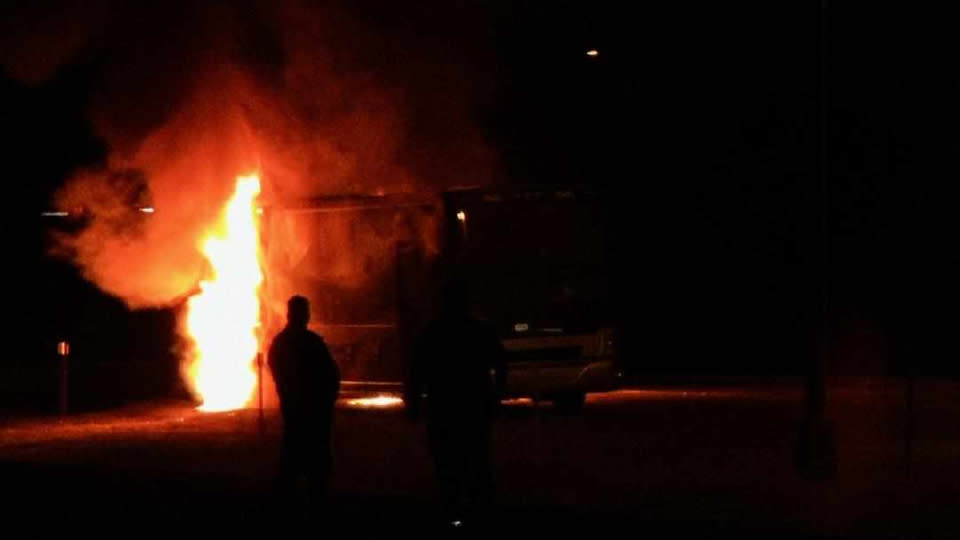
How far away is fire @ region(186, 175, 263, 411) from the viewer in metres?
26.7

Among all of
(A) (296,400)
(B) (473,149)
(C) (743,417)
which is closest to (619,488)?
(A) (296,400)

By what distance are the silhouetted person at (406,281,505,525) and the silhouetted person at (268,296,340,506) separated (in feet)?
3.33

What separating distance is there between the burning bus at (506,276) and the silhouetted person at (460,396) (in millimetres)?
9993

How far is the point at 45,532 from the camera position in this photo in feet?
43.3

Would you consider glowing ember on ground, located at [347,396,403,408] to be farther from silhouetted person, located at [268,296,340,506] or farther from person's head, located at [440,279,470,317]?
person's head, located at [440,279,470,317]

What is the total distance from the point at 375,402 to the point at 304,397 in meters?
14.2

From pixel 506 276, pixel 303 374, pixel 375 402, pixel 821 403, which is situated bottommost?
pixel 375 402

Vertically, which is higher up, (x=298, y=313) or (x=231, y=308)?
(x=298, y=313)

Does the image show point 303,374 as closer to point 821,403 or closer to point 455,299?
point 455,299

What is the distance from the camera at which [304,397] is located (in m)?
13.2

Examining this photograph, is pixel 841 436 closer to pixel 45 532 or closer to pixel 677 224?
pixel 45 532

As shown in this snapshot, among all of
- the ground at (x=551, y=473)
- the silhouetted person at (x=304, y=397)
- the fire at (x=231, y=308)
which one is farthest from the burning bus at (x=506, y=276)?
the silhouetted person at (x=304, y=397)

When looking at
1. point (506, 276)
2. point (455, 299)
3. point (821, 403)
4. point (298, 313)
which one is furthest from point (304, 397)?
point (506, 276)

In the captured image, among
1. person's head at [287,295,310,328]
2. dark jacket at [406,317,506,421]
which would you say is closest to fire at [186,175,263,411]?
person's head at [287,295,310,328]
